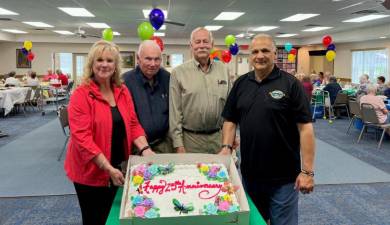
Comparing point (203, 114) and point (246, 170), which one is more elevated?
point (203, 114)

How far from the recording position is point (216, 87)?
2.12 meters

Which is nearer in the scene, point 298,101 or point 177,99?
point 298,101

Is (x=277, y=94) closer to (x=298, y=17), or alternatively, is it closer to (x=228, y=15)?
(x=228, y=15)

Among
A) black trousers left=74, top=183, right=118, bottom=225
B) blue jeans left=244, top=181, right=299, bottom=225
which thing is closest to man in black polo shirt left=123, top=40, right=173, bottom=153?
black trousers left=74, top=183, right=118, bottom=225

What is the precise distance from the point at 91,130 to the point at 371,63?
1413 cm

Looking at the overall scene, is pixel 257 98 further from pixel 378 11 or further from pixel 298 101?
pixel 378 11

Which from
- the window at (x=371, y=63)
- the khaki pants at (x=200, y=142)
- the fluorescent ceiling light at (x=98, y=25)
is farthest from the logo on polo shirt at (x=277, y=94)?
the window at (x=371, y=63)

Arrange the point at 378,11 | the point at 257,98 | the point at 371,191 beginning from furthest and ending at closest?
the point at 378,11 → the point at 371,191 → the point at 257,98

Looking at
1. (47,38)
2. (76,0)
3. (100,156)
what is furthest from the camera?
(47,38)

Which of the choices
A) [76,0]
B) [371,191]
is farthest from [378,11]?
[76,0]

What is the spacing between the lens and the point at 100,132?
65.1 inches

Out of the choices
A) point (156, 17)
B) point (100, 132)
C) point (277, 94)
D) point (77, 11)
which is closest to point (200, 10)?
point (156, 17)

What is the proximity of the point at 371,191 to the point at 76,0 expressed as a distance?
21.5ft

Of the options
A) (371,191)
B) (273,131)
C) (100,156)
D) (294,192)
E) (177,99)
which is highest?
(177,99)
